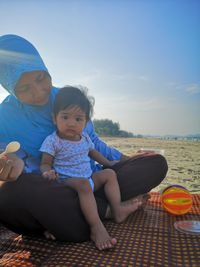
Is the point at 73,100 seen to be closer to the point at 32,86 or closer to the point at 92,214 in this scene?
the point at 32,86

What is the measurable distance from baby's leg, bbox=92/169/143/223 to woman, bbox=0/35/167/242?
0.05 metres

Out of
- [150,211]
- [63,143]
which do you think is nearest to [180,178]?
Result: [150,211]

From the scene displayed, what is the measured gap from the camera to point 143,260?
1511mm

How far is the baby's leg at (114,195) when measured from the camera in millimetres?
2117

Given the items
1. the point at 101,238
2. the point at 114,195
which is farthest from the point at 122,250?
the point at 114,195

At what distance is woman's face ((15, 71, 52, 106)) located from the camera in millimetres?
2178

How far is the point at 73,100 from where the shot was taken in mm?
2125

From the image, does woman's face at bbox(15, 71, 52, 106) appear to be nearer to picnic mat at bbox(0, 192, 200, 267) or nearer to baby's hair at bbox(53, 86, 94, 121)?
baby's hair at bbox(53, 86, 94, 121)

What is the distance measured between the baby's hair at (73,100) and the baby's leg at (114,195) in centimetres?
42

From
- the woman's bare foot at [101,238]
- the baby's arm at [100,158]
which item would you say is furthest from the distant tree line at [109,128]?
the woman's bare foot at [101,238]

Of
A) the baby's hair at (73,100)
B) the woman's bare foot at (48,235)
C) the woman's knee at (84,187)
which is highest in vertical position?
the baby's hair at (73,100)

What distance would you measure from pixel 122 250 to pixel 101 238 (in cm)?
13

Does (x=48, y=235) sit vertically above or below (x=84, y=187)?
below

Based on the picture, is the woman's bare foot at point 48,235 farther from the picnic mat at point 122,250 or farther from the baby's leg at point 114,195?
the baby's leg at point 114,195
